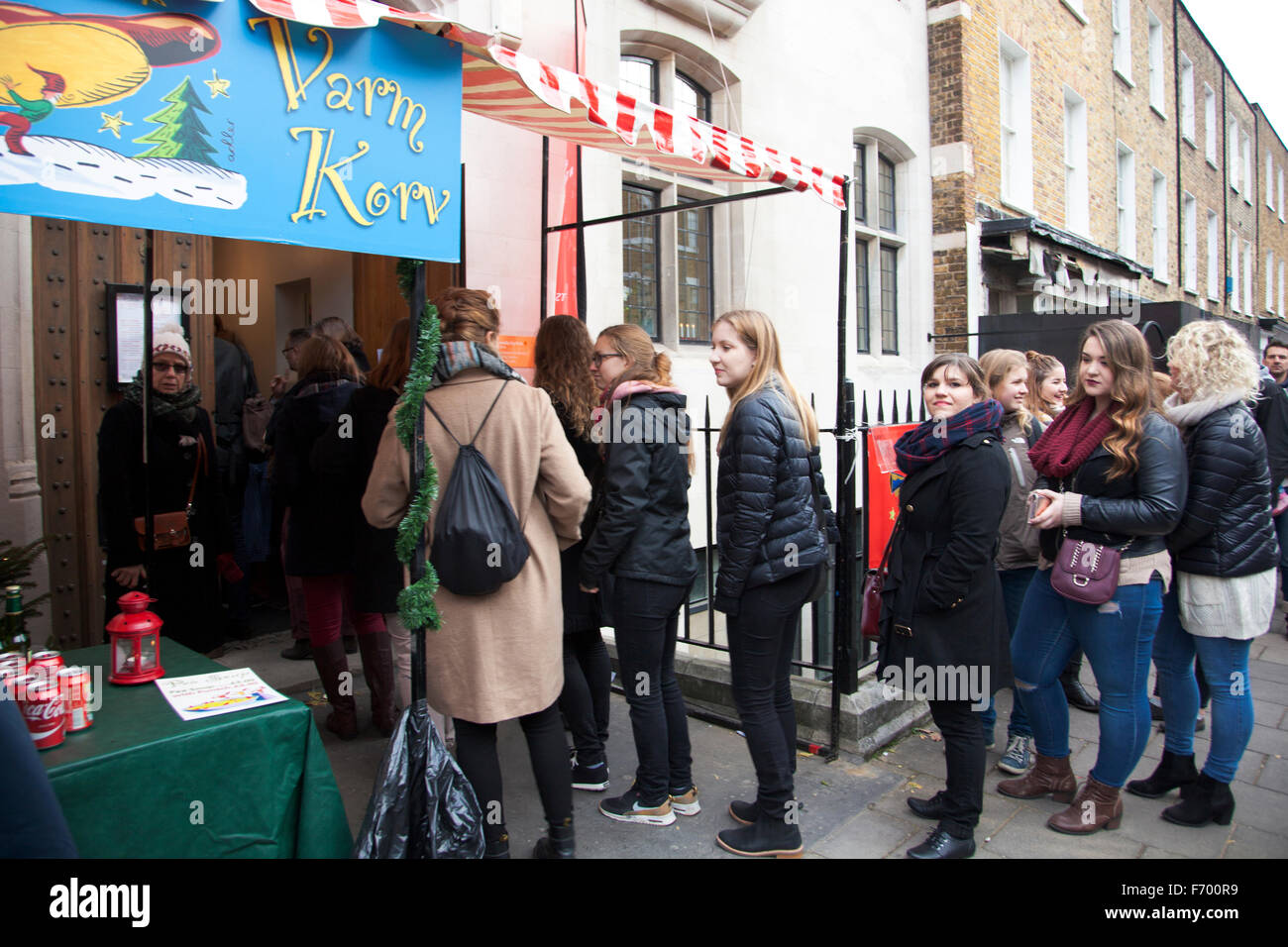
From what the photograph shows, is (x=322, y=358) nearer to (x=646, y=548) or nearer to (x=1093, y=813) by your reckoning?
(x=646, y=548)

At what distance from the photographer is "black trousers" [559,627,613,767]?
11.7 feet

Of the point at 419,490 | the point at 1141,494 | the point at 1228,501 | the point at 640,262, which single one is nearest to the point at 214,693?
the point at 419,490

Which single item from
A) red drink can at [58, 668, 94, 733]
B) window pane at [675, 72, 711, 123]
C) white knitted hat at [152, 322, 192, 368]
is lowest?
red drink can at [58, 668, 94, 733]

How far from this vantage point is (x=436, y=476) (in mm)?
2799

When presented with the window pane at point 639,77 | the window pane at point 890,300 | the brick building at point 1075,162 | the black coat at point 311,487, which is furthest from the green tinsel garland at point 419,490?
the window pane at point 890,300

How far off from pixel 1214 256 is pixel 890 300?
15.5 m

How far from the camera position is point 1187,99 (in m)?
19.0

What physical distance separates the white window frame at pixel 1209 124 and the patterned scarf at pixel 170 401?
23.6 meters

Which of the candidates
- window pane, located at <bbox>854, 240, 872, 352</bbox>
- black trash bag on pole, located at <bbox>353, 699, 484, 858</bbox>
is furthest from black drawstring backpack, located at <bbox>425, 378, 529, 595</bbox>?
window pane, located at <bbox>854, 240, 872, 352</bbox>

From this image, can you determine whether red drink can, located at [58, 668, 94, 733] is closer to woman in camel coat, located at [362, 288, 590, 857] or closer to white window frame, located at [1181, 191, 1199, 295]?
woman in camel coat, located at [362, 288, 590, 857]

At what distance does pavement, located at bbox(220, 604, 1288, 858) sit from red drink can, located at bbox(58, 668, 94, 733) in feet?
4.41

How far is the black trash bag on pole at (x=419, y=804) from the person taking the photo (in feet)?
8.43
